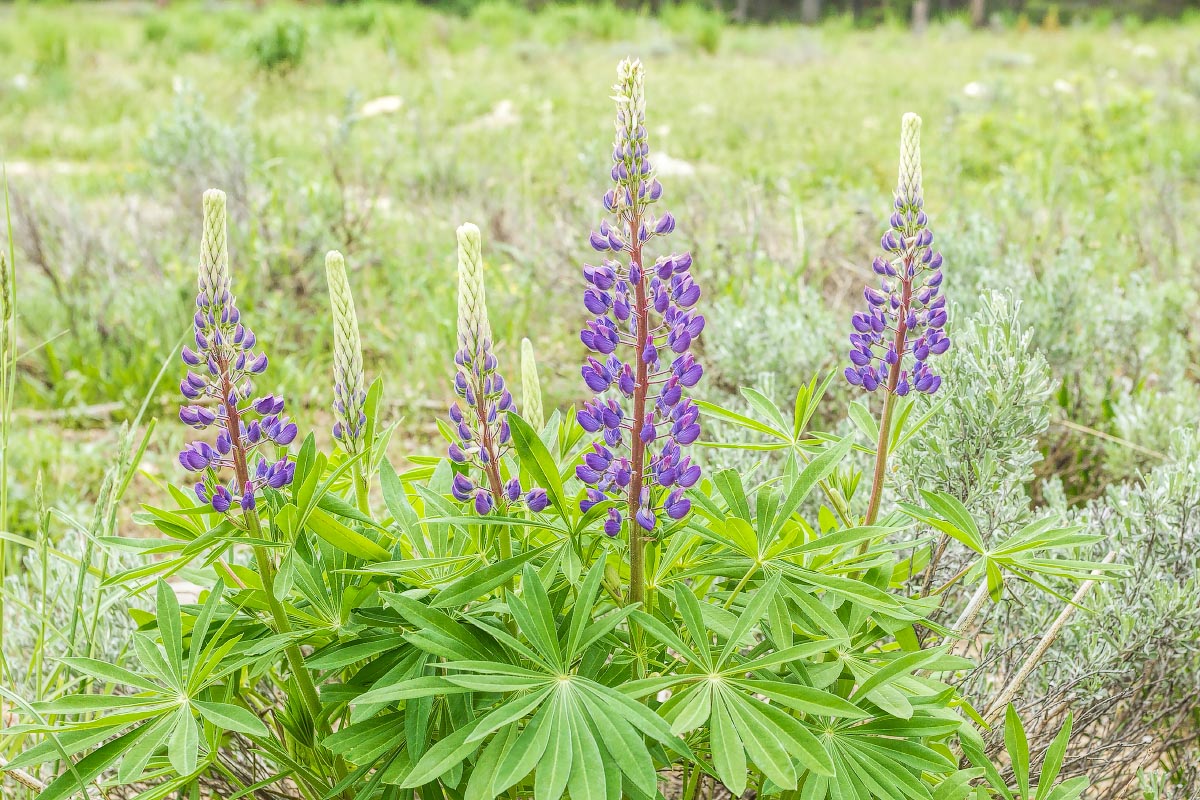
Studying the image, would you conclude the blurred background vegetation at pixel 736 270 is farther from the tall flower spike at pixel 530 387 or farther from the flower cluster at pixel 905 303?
the tall flower spike at pixel 530 387

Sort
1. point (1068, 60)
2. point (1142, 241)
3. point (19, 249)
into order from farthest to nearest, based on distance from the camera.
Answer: point (1068, 60) → point (19, 249) → point (1142, 241)

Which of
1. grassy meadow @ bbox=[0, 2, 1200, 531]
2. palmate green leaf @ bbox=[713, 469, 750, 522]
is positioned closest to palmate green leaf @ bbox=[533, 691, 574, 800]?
palmate green leaf @ bbox=[713, 469, 750, 522]

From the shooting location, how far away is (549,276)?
179 inches

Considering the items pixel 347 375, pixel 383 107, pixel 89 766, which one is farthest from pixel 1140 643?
pixel 383 107

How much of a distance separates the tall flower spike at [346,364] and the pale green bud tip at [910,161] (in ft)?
2.72

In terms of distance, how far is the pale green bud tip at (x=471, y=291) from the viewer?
1179 millimetres

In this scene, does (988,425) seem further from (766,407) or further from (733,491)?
(733,491)

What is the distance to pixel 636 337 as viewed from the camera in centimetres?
127

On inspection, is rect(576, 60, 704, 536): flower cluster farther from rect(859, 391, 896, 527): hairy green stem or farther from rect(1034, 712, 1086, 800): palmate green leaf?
rect(1034, 712, 1086, 800): palmate green leaf

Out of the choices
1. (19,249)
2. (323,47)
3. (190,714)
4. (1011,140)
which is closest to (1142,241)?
(1011,140)

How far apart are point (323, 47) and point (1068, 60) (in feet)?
34.6

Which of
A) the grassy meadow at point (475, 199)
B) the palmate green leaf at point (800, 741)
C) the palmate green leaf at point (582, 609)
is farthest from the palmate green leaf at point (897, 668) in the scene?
the grassy meadow at point (475, 199)

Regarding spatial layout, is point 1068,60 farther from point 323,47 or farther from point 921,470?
point 921,470

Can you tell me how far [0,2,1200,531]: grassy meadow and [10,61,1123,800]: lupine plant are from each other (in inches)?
29.5
